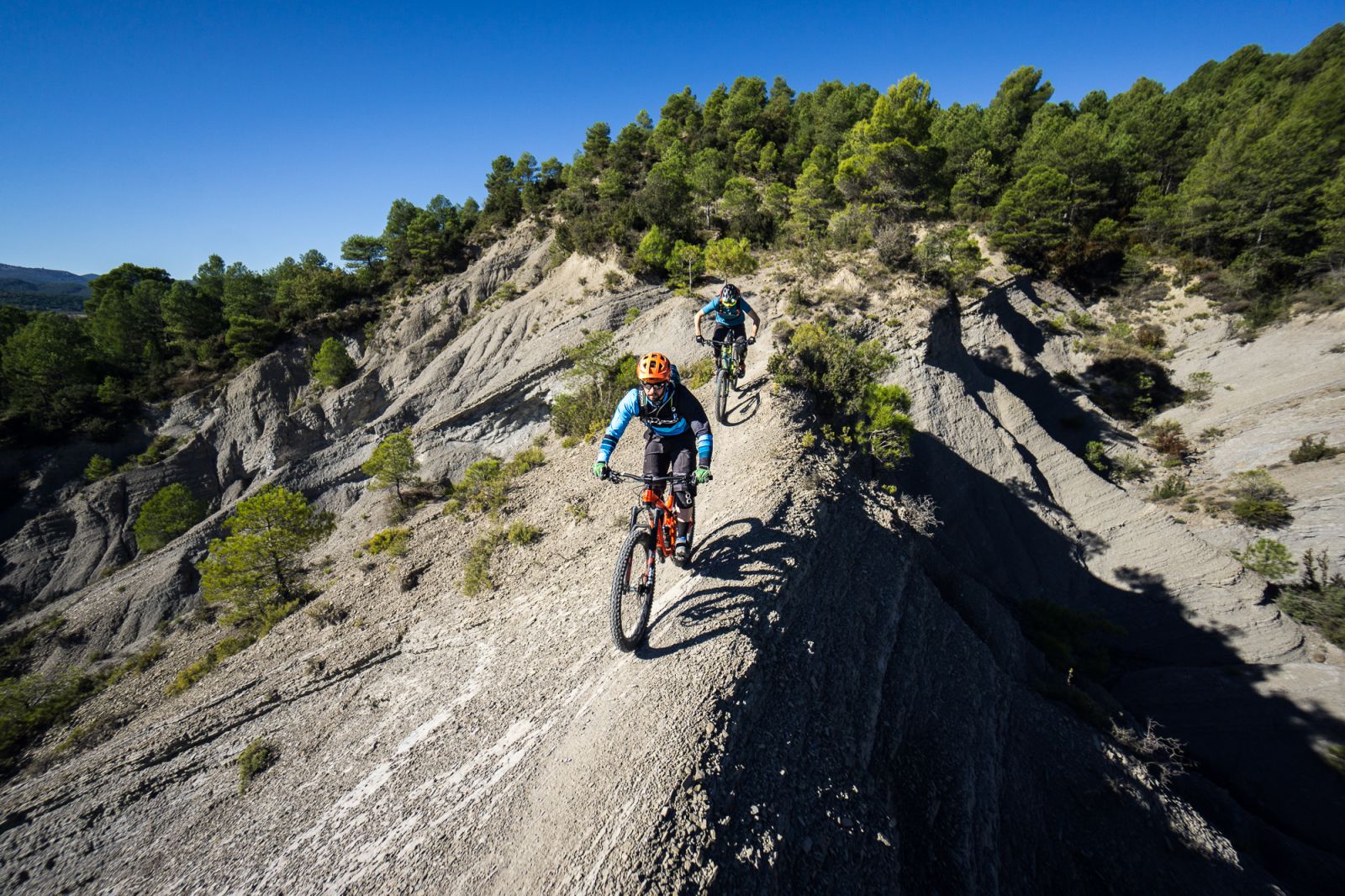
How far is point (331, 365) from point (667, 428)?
4255 cm

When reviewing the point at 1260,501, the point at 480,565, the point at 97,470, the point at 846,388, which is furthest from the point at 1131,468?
the point at 97,470

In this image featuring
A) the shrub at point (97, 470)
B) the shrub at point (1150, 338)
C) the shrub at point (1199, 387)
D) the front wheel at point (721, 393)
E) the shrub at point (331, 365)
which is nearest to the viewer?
the front wheel at point (721, 393)

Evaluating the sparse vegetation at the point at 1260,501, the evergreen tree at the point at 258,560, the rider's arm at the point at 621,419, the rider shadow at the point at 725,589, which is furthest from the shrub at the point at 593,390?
the sparse vegetation at the point at 1260,501

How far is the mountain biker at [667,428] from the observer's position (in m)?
6.00

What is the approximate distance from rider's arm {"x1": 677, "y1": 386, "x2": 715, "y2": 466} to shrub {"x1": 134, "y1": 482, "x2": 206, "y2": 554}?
4261 cm

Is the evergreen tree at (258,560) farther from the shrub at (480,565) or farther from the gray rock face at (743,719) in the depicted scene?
the shrub at (480,565)

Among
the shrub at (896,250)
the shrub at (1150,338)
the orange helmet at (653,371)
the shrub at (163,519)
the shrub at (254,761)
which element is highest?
the shrub at (896,250)

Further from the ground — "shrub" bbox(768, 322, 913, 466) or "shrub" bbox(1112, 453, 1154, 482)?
"shrub" bbox(768, 322, 913, 466)

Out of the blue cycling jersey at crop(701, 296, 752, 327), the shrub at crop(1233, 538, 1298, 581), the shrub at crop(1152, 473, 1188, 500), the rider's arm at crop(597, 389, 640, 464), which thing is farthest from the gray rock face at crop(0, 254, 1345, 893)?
the shrub at crop(1152, 473, 1188, 500)

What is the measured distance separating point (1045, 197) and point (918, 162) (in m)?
8.36

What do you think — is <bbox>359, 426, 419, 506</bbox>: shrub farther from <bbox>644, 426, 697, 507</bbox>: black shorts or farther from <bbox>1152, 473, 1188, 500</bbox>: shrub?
<bbox>1152, 473, 1188, 500</bbox>: shrub

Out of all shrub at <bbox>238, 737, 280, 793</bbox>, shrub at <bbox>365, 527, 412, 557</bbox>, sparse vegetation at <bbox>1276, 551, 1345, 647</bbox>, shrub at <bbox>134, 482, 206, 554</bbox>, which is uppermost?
shrub at <bbox>365, 527, 412, 557</bbox>

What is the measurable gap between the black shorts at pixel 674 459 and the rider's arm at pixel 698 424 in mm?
141

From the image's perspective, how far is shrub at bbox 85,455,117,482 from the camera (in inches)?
1400
